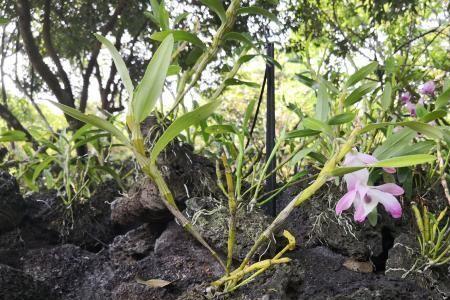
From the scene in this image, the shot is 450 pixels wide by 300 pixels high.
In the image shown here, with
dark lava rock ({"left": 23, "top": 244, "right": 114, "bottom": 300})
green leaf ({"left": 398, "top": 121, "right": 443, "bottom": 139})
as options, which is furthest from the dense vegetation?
dark lava rock ({"left": 23, "top": 244, "right": 114, "bottom": 300})

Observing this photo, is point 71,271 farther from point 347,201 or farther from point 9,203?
point 347,201

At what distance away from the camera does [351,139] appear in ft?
2.04

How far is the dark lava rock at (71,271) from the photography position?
2.82 ft

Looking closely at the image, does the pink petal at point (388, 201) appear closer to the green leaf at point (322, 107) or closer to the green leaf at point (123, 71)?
the green leaf at point (322, 107)

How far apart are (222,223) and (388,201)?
0.26 meters

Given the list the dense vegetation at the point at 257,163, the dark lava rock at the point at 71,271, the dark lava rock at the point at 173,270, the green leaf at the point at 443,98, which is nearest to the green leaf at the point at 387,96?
the dense vegetation at the point at 257,163

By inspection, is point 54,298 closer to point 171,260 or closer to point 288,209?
point 171,260

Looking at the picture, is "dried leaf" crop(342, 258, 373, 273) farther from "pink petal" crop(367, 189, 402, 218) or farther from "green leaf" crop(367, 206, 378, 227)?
"pink petal" crop(367, 189, 402, 218)

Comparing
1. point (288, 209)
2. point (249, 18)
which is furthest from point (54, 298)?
point (249, 18)

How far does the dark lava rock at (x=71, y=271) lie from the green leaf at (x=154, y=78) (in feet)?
1.21

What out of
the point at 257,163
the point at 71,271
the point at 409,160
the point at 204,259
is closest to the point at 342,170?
the point at 409,160

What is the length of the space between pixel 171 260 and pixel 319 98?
0.38 metres

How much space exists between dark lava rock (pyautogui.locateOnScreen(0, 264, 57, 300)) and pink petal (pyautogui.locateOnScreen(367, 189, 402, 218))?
1.81 feet

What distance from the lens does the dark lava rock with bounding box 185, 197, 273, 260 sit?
29.5 inches
